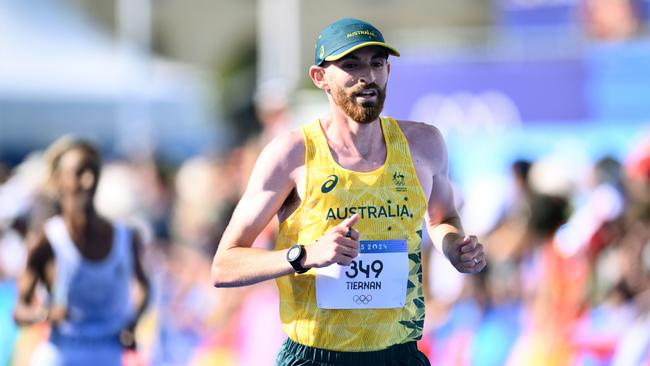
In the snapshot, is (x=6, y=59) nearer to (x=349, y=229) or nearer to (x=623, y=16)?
(x=623, y=16)

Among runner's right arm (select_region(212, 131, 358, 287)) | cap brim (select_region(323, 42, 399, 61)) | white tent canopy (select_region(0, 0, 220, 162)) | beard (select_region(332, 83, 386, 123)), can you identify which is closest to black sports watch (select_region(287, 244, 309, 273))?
runner's right arm (select_region(212, 131, 358, 287))

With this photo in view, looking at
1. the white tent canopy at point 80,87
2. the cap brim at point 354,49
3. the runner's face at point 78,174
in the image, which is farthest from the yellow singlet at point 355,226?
the white tent canopy at point 80,87

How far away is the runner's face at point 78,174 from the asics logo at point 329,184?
313cm

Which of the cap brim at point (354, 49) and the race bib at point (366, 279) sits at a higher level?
the cap brim at point (354, 49)

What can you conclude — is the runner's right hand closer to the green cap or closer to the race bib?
the race bib

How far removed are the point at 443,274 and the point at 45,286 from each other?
313 cm

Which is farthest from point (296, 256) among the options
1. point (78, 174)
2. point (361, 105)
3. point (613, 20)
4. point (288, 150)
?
point (613, 20)

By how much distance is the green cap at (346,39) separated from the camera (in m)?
5.36

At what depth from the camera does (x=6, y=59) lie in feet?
144

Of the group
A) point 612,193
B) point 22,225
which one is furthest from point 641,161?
point 22,225

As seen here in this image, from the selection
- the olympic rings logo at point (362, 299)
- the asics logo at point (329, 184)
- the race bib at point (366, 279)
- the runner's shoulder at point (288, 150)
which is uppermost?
the runner's shoulder at point (288, 150)

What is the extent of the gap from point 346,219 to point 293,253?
0.97ft

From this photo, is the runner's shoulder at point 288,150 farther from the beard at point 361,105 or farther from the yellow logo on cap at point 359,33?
the yellow logo on cap at point 359,33

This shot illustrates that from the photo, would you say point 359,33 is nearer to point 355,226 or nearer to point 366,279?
point 355,226
